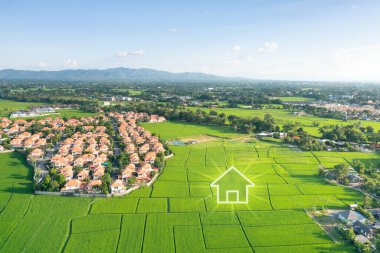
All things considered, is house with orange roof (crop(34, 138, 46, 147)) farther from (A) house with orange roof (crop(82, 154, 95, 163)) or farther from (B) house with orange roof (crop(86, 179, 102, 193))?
(B) house with orange roof (crop(86, 179, 102, 193))

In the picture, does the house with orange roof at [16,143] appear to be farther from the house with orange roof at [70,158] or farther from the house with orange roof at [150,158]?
the house with orange roof at [150,158]

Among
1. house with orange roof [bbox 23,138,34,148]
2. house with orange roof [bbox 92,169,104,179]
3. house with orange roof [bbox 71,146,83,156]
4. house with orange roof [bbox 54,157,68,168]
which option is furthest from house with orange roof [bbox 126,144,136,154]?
house with orange roof [bbox 23,138,34,148]

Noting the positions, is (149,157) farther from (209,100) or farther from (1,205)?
(209,100)

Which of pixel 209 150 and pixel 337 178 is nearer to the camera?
pixel 337 178

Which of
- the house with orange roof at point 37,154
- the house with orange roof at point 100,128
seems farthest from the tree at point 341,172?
the house with orange roof at point 100,128

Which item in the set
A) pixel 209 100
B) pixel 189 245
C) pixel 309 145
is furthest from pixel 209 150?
pixel 209 100

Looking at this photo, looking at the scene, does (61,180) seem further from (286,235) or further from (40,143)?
(286,235)
